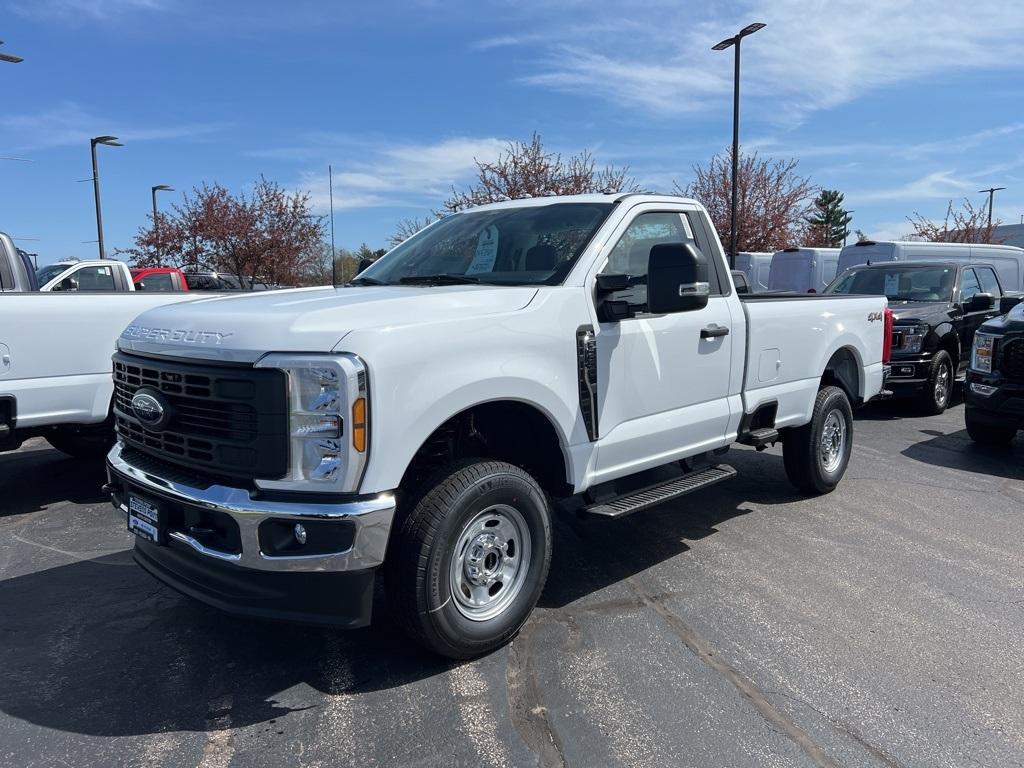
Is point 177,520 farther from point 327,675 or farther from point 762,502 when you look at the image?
point 762,502

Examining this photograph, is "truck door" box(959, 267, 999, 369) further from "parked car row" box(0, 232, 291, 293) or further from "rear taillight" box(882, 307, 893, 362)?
"parked car row" box(0, 232, 291, 293)

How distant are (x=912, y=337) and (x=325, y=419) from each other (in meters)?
9.17

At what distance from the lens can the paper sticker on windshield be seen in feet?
14.1

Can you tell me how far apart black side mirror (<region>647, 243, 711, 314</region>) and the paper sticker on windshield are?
36.5 inches

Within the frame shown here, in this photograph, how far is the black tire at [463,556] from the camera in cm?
312

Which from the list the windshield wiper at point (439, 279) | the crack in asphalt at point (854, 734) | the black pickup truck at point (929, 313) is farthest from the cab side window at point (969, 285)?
the crack in asphalt at point (854, 734)

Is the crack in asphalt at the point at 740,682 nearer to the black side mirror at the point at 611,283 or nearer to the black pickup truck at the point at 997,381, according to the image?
the black side mirror at the point at 611,283

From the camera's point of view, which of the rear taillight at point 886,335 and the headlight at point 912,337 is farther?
the headlight at point 912,337

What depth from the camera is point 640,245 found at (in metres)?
4.44

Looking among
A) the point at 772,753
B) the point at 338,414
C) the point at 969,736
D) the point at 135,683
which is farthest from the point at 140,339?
the point at 969,736

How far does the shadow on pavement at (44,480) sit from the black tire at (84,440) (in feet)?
0.30

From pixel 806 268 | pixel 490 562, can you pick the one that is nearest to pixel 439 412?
pixel 490 562

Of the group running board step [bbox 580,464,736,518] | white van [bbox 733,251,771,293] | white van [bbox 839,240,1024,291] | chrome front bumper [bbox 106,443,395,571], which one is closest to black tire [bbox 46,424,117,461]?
chrome front bumper [bbox 106,443,395,571]

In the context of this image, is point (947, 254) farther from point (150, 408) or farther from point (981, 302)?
point (150, 408)
